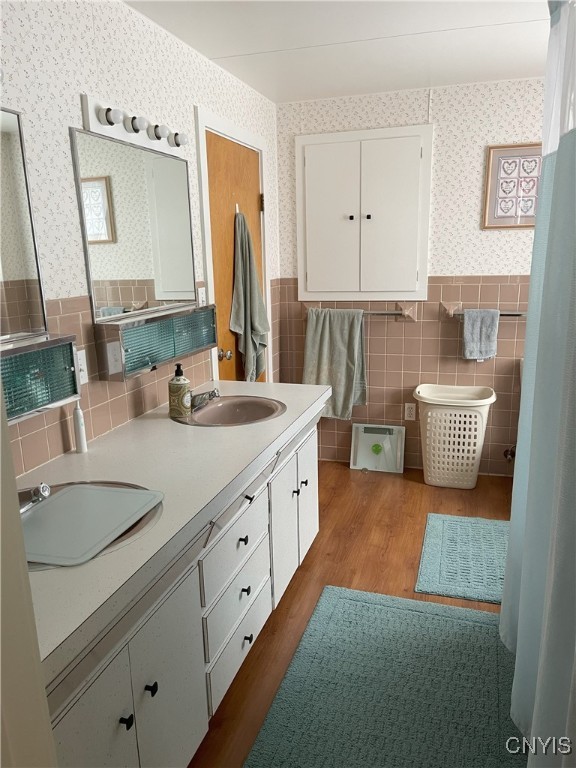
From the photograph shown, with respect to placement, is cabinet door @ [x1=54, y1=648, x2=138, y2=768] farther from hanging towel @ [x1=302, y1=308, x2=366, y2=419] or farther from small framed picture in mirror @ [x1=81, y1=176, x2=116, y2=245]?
hanging towel @ [x1=302, y1=308, x2=366, y2=419]

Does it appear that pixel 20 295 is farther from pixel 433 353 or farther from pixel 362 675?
pixel 433 353

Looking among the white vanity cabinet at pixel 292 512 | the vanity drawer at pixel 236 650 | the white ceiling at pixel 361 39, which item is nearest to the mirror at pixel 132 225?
the white ceiling at pixel 361 39

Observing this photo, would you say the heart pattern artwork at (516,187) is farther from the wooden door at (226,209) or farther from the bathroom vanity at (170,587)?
the bathroom vanity at (170,587)

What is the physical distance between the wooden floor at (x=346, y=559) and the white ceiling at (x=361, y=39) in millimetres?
2358

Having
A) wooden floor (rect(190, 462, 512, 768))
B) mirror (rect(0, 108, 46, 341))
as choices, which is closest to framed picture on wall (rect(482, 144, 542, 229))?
wooden floor (rect(190, 462, 512, 768))

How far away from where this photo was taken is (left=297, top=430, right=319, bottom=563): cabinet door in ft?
8.13

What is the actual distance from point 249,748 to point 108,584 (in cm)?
96


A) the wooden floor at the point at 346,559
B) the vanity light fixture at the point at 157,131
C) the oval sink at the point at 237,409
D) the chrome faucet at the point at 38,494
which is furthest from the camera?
the oval sink at the point at 237,409

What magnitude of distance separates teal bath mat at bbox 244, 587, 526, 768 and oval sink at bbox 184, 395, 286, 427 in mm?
844

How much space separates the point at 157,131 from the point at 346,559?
208 cm

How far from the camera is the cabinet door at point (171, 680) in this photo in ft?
4.21

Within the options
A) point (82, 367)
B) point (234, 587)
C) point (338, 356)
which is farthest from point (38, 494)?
point (338, 356)

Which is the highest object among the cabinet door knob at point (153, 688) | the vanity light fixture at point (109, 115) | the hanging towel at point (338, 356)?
the vanity light fixture at point (109, 115)

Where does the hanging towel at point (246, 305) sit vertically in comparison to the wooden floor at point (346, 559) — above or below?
above
